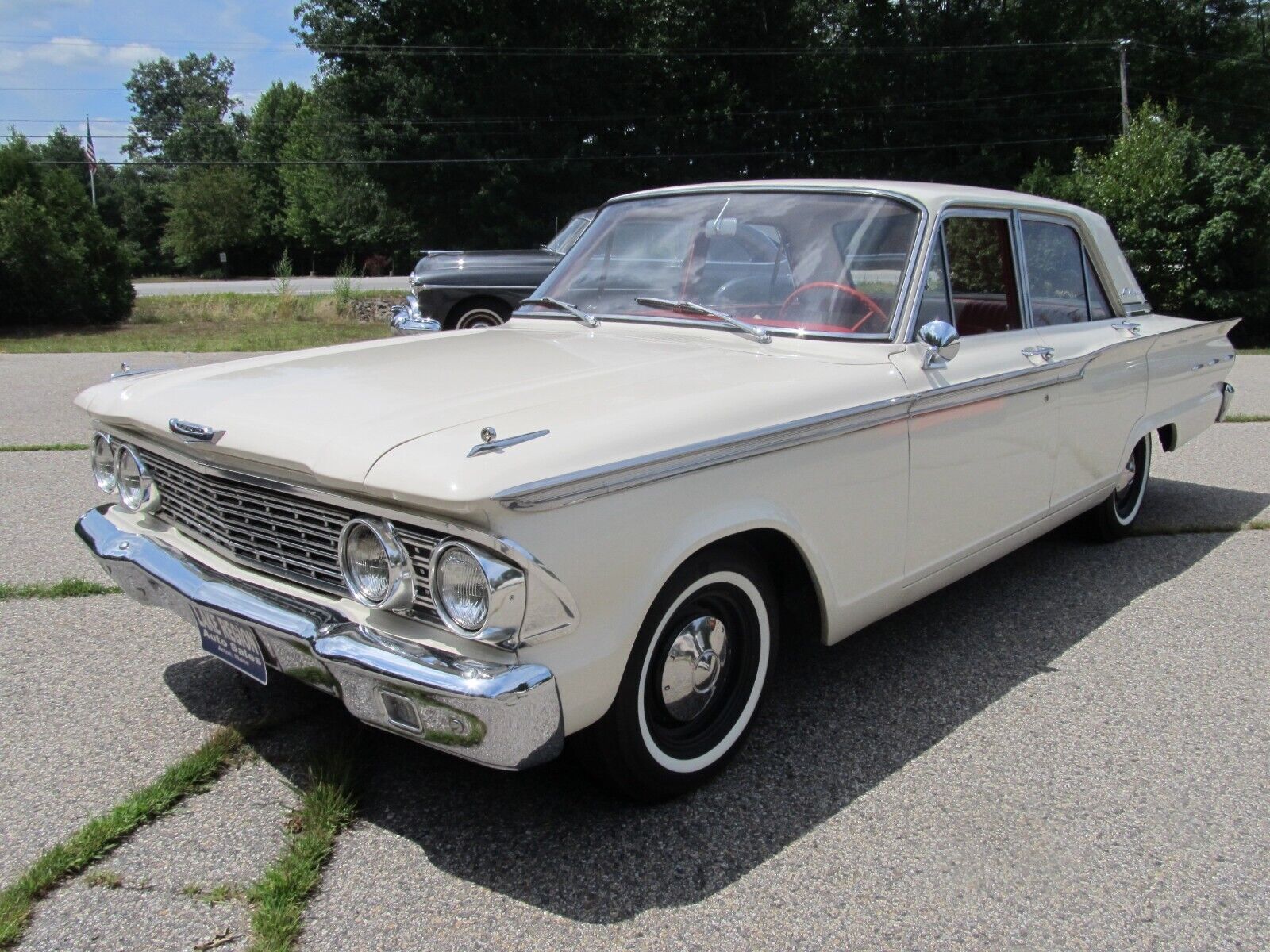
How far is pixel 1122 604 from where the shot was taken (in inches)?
171

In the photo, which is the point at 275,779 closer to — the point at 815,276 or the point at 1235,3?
the point at 815,276

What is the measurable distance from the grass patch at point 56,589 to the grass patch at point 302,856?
2.02 meters

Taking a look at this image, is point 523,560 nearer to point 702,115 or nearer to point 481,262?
point 481,262

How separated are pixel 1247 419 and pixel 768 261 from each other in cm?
689

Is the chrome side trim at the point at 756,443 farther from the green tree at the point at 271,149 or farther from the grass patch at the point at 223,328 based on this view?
the green tree at the point at 271,149

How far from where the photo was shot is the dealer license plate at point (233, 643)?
2602 mm

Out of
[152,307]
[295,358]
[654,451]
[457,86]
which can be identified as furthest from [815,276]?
[457,86]

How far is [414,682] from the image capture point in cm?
220

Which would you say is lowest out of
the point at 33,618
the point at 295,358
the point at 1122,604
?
the point at 1122,604

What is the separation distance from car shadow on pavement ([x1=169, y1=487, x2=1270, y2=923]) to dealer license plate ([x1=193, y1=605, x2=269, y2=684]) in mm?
461

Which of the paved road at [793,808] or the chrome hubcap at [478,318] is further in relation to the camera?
the chrome hubcap at [478,318]

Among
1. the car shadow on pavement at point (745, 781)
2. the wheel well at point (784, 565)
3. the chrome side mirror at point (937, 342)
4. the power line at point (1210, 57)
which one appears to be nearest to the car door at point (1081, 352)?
the car shadow on pavement at point (745, 781)

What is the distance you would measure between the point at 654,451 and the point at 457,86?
3482 centimetres

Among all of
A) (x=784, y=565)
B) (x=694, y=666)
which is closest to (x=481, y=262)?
(x=784, y=565)
